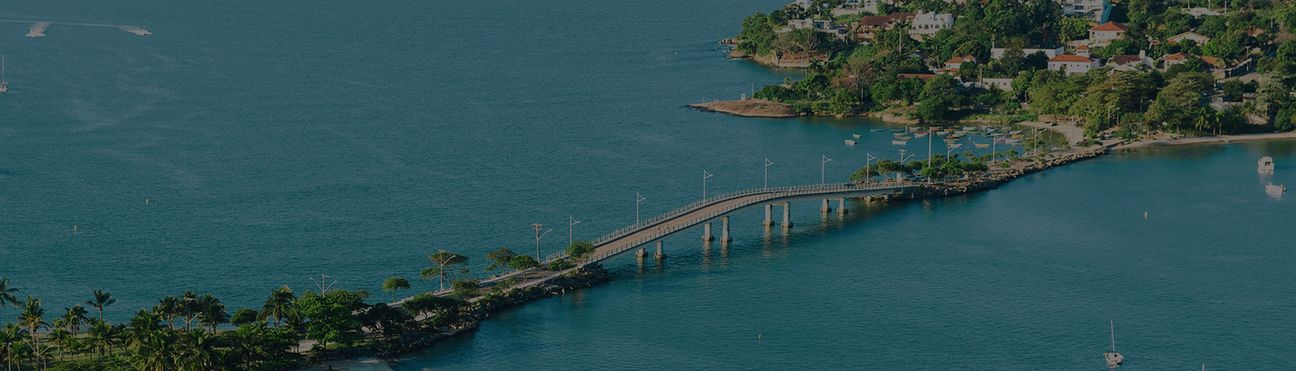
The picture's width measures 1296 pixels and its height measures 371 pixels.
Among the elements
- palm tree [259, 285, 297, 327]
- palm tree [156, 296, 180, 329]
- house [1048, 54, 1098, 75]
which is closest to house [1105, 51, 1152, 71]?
house [1048, 54, 1098, 75]

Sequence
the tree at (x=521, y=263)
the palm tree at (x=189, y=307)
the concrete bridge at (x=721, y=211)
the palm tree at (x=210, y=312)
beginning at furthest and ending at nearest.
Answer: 1. the concrete bridge at (x=721, y=211)
2. the tree at (x=521, y=263)
3. the palm tree at (x=210, y=312)
4. the palm tree at (x=189, y=307)

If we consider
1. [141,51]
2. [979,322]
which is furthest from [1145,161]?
[141,51]

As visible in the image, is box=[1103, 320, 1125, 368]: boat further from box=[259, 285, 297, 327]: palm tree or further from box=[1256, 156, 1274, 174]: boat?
box=[1256, 156, 1274, 174]: boat

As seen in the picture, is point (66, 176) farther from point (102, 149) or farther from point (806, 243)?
point (806, 243)

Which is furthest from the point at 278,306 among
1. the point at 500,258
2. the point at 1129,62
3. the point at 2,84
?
the point at 1129,62

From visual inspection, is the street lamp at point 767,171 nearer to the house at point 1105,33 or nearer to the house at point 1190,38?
the house at point 1105,33

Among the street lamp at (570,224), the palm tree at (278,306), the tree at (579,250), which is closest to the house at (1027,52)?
the street lamp at (570,224)
